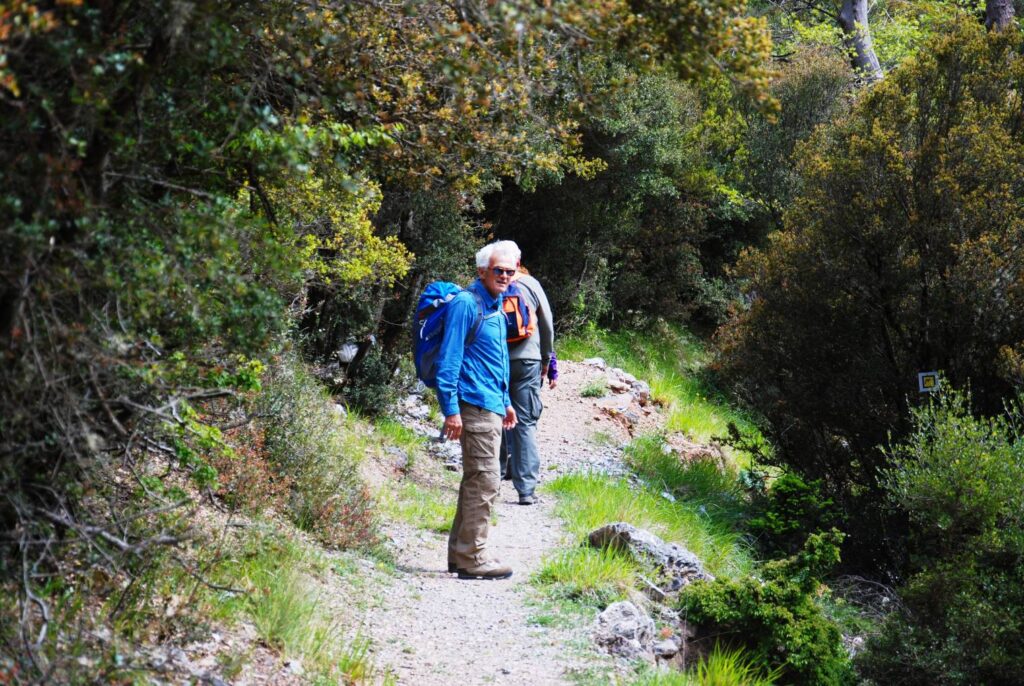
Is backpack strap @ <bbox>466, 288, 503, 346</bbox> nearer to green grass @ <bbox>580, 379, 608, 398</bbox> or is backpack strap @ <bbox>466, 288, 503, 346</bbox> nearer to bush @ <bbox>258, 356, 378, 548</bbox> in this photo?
bush @ <bbox>258, 356, 378, 548</bbox>

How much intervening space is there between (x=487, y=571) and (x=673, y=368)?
1470 centimetres

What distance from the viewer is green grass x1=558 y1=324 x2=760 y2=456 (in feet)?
54.5

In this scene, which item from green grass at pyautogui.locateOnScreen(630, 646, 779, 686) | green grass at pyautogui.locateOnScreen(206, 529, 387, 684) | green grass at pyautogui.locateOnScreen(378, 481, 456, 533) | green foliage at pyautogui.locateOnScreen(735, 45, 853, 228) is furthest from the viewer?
green foliage at pyautogui.locateOnScreen(735, 45, 853, 228)

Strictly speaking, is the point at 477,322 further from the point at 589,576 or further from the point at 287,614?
the point at 287,614

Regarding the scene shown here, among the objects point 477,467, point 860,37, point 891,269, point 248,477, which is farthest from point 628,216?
point 248,477

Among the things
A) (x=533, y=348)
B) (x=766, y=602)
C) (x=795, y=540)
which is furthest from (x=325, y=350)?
(x=766, y=602)

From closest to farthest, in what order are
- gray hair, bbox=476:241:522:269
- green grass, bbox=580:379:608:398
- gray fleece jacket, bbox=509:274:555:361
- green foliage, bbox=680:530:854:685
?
green foliage, bbox=680:530:854:685 < gray hair, bbox=476:241:522:269 < gray fleece jacket, bbox=509:274:555:361 < green grass, bbox=580:379:608:398

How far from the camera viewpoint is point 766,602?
20.2 feet

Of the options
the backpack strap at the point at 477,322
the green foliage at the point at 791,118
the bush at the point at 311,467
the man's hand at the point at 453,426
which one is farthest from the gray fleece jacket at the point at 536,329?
the green foliage at the point at 791,118

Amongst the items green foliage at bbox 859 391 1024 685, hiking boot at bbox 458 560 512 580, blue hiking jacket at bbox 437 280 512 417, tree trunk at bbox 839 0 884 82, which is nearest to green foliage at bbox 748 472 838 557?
green foliage at bbox 859 391 1024 685

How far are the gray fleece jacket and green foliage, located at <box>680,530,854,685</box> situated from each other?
2991 mm

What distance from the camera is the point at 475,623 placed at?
5828 millimetres

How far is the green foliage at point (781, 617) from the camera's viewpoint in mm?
6055

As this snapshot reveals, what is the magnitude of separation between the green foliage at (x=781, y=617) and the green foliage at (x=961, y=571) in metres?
0.83
